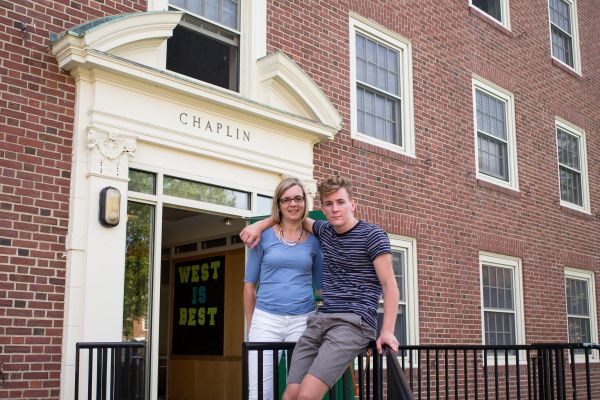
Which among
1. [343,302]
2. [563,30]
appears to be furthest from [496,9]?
[343,302]

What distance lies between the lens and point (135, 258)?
6.29m

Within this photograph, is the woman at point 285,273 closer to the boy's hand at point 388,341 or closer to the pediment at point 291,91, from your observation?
the boy's hand at point 388,341

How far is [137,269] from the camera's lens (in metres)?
6.30

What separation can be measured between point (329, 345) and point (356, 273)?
0.42 metres

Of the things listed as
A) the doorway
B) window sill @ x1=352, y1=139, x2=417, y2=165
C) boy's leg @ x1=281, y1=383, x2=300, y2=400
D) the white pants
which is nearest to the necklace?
the white pants

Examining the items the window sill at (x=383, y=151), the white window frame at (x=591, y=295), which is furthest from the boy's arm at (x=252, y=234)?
the white window frame at (x=591, y=295)

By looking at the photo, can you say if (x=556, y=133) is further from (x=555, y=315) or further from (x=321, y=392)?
(x=321, y=392)

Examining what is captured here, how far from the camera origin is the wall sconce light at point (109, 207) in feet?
19.2

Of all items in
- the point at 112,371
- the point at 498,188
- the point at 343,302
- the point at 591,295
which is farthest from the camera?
the point at 591,295

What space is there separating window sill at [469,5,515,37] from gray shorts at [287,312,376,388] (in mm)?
8528

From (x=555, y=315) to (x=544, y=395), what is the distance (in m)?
6.62

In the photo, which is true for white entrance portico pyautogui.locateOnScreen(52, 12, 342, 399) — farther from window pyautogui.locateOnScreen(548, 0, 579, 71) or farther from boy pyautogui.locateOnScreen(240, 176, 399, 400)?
window pyautogui.locateOnScreen(548, 0, 579, 71)

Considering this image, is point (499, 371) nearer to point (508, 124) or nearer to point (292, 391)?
point (508, 124)

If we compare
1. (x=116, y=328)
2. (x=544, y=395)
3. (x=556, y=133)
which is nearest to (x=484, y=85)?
(x=556, y=133)
